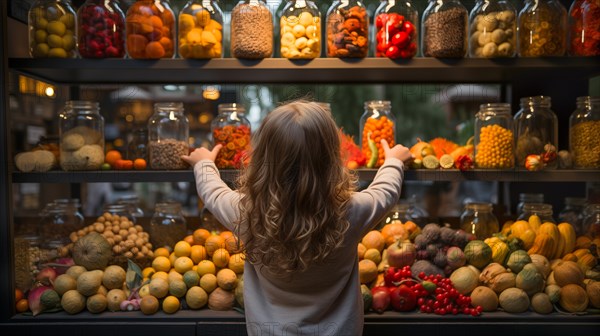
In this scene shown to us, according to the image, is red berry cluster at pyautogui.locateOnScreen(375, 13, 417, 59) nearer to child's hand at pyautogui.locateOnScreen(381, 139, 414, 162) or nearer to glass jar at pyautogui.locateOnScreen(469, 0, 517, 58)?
glass jar at pyautogui.locateOnScreen(469, 0, 517, 58)

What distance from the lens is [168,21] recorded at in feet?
7.50

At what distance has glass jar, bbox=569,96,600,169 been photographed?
2281 mm

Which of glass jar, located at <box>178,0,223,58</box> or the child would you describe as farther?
glass jar, located at <box>178,0,223,58</box>

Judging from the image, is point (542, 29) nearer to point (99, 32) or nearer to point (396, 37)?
point (396, 37)

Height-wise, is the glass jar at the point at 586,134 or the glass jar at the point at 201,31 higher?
the glass jar at the point at 201,31

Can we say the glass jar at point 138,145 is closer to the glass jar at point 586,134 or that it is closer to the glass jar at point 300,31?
the glass jar at point 300,31

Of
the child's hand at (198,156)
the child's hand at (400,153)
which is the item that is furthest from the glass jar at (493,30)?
the child's hand at (198,156)

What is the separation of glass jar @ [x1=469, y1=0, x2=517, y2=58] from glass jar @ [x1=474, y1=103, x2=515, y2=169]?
Answer: 26 cm

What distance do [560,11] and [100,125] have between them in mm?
2143

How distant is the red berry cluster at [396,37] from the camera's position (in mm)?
2205

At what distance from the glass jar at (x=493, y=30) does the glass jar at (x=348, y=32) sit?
1.61 ft

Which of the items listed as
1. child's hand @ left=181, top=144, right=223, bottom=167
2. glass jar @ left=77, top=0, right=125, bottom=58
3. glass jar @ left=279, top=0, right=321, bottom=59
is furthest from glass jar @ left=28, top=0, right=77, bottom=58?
glass jar @ left=279, top=0, right=321, bottom=59

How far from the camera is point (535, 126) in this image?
2.39 meters

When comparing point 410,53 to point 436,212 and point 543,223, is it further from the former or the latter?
point 436,212
